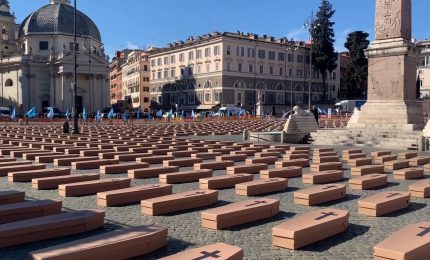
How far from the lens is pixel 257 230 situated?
755 centimetres

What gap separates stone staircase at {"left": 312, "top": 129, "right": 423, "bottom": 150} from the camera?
21781mm

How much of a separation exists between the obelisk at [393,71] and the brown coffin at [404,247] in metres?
17.4

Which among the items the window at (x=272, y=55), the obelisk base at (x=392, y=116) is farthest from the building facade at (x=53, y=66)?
the obelisk base at (x=392, y=116)

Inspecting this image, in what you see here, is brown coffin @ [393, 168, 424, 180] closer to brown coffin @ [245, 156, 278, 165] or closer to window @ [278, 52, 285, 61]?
brown coffin @ [245, 156, 278, 165]

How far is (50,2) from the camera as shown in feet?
299

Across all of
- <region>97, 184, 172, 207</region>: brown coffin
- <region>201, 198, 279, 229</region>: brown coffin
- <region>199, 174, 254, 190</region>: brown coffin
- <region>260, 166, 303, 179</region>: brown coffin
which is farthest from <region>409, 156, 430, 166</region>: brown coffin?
<region>97, 184, 172, 207</region>: brown coffin

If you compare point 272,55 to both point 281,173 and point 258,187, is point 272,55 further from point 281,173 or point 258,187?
point 258,187

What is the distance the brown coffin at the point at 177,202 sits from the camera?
8523 millimetres

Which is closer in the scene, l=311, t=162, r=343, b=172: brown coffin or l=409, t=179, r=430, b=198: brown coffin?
l=409, t=179, r=430, b=198: brown coffin

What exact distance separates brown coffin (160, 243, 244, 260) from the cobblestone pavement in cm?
59

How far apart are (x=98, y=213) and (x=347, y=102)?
75.1 m

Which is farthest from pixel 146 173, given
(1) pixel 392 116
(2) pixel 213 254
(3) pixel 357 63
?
(3) pixel 357 63

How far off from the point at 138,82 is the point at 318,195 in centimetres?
9980

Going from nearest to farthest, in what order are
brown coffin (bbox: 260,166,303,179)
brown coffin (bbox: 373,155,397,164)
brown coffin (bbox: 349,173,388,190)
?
brown coffin (bbox: 349,173,388,190)
brown coffin (bbox: 260,166,303,179)
brown coffin (bbox: 373,155,397,164)
